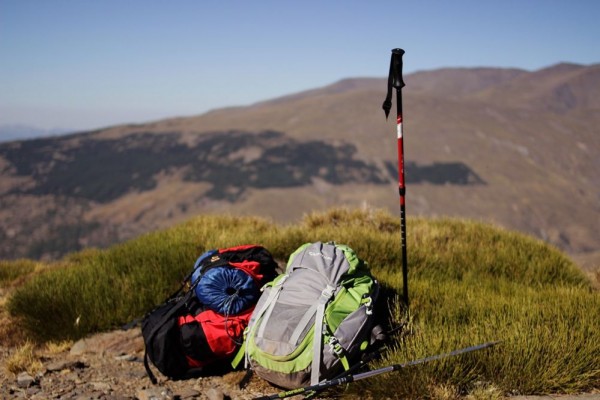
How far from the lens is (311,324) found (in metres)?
4.09

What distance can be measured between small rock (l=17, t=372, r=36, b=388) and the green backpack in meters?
2.28

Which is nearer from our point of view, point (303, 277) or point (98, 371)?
point (303, 277)

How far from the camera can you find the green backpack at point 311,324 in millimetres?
4004

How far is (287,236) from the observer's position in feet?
24.7

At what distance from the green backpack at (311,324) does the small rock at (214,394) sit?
1.14ft

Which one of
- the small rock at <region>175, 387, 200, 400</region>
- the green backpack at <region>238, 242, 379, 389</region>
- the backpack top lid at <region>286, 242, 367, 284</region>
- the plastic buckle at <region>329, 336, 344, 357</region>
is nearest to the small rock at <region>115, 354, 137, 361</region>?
the small rock at <region>175, 387, 200, 400</region>

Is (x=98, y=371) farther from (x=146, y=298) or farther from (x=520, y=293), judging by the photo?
(x=520, y=293)

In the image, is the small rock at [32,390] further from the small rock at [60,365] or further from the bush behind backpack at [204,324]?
the bush behind backpack at [204,324]

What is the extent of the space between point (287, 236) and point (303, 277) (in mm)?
2979

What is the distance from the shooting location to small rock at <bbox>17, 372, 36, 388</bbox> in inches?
183

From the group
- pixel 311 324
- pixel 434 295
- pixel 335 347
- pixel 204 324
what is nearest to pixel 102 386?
pixel 204 324

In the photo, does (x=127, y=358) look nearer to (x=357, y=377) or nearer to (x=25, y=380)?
(x=25, y=380)

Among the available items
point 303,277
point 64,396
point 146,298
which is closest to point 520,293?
point 303,277

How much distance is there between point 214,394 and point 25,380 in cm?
207
